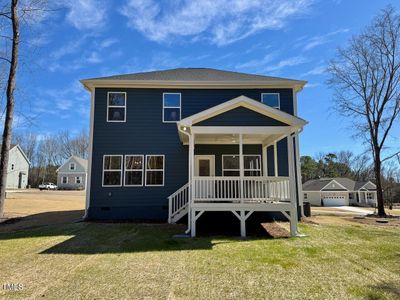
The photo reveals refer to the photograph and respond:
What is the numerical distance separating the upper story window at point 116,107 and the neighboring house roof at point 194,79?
1.91ft

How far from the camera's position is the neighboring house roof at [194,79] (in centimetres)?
1266

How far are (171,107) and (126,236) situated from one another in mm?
6443

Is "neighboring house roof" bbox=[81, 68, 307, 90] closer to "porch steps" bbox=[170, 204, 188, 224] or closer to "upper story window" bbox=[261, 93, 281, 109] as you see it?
"upper story window" bbox=[261, 93, 281, 109]

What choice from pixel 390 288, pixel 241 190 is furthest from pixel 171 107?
pixel 390 288

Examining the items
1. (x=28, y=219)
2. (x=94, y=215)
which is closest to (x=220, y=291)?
(x=94, y=215)

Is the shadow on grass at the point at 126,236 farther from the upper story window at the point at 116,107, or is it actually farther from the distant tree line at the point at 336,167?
the distant tree line at the point at 336,167

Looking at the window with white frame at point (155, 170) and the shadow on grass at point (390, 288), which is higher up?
the window with white frame at point (155, 170)

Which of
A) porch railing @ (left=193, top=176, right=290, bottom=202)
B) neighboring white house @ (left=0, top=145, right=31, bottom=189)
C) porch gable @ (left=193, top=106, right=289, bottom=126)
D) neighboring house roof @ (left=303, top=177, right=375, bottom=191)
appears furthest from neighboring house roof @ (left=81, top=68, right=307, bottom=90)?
neighboring white house @ (left=0, top=145, right=31, bottom=189)

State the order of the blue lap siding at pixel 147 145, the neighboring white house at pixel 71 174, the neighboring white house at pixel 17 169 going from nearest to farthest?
the blue lap siding at pixel 147 145 → the neighboring white house at pixel 17 169 → the neighboring white house at pixel 71 174

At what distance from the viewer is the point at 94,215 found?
12.2 meters

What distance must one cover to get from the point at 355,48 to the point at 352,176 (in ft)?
153

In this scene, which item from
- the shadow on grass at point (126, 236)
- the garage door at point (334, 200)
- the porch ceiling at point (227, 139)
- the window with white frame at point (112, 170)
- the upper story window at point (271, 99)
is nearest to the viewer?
the shadow on grass at point (126, 236)

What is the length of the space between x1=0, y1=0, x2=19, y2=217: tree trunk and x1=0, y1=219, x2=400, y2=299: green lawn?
10.8 feet

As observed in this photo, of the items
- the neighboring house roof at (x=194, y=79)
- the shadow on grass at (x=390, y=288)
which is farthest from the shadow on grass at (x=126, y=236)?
the neighboring house roof at (x=194, y=79)
